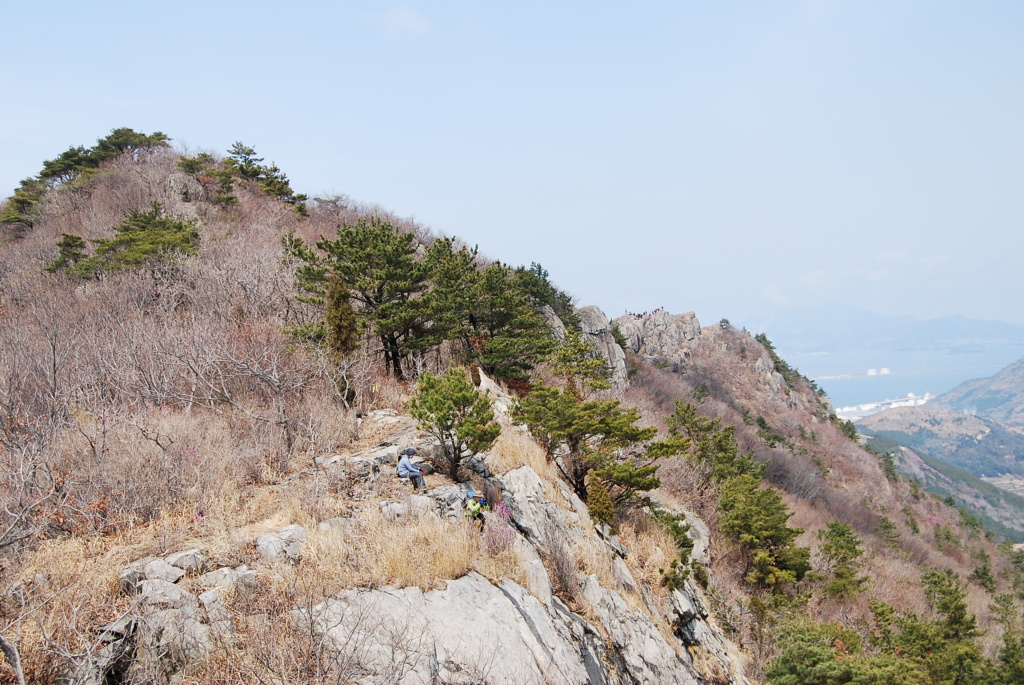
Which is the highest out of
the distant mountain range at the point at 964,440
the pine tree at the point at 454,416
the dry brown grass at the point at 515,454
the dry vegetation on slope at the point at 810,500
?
the pine tree at the point at 454,416

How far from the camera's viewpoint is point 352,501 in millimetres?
7305

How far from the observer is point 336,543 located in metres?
5.78

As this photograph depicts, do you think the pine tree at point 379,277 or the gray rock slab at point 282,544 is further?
the pine tree at point 379,277

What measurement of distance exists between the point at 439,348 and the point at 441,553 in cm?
1231

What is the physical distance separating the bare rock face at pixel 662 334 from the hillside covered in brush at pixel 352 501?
31.9 m

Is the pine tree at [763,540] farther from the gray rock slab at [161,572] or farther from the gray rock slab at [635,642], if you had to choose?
the gray rock slab at [161,572]

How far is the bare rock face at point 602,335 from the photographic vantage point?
1294 inches

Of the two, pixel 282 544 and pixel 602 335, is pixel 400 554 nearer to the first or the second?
pixel 282 544

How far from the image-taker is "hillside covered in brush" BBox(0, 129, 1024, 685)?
4.73 metres

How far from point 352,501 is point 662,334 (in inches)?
2294

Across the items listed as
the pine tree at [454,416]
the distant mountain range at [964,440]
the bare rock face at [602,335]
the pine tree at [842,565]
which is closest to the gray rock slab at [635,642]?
the pine tree at [454,416]

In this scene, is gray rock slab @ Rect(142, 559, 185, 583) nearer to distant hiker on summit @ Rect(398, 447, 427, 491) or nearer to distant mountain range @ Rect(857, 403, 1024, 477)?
distant hiker on summit @ Rect(398, 447, 427, 491)

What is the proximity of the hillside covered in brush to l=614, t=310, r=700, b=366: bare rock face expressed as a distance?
3195cm

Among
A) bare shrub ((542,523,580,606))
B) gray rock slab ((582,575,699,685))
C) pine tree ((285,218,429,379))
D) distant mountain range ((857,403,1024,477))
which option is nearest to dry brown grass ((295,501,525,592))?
bare shrub ((542,523,580,606))
